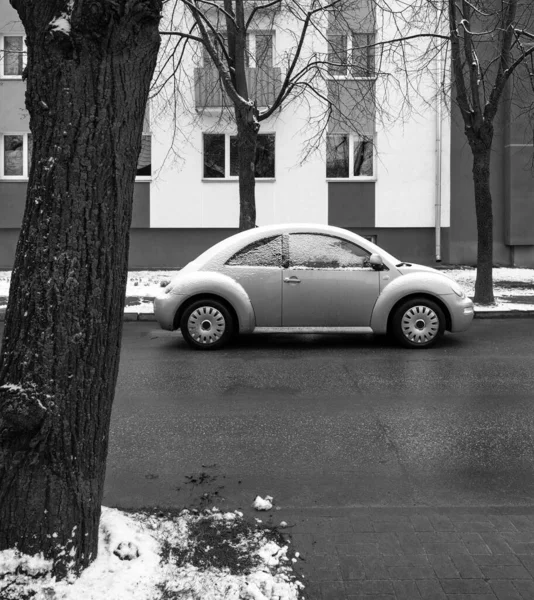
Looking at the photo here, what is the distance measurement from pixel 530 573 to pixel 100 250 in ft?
7.81

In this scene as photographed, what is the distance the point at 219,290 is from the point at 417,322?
2620mm

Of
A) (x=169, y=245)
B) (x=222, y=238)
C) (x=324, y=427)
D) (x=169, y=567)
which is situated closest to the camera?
(x=169, y=567)

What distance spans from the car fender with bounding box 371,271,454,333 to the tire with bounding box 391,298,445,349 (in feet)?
0.38

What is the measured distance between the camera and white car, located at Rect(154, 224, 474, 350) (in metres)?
10.4

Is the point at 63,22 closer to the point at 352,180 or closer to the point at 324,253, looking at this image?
the point at 324,253

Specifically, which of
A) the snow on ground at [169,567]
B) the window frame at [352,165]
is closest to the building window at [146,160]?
the window frame at [352,165]

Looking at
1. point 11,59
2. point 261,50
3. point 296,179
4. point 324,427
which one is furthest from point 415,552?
point 11,59

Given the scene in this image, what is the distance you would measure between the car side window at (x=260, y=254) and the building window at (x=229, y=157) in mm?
14813

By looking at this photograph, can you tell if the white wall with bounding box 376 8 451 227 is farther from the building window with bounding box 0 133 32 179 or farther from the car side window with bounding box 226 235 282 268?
the car side window with bounding box 226 235 282 268

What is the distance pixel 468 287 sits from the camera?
18375mm

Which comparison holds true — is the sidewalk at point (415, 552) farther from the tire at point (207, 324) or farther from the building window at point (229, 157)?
the building window at point (229, 157)

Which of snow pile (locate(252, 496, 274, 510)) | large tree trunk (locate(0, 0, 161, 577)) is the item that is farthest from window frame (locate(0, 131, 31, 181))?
large tree trunk (locate(0, 0, 161, 577))

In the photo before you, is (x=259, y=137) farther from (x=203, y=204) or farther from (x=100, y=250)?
(x=100, y=250)

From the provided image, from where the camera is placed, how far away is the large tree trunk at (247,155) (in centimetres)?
1638
